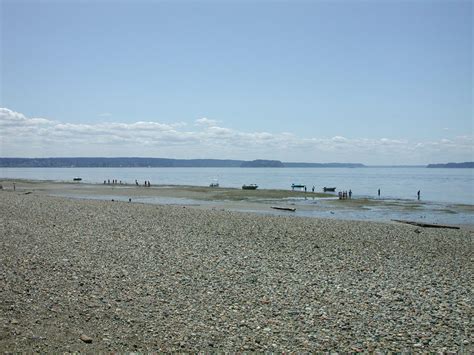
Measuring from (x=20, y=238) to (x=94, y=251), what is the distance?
3.96 meters

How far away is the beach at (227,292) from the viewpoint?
27.7 ft

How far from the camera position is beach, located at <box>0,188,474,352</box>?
8.43 m

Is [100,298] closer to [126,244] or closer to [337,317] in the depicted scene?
[337,317]

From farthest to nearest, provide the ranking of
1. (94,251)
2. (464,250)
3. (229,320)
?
(464,250)
(94,251)
(229,320)

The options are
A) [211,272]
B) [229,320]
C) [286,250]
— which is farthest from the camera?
[286,250]

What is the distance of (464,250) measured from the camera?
19531mm

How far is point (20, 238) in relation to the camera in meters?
17.7

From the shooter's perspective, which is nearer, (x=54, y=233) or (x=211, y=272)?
(x=211, y=272)

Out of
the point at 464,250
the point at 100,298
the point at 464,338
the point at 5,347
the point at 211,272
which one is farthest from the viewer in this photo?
the point at 464,250

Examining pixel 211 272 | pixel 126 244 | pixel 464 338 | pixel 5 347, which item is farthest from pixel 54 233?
pixel 464 338

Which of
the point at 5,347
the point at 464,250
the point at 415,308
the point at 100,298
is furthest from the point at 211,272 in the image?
Answer: the point at 464,250

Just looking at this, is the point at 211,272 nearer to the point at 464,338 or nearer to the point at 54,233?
the point at 464,338

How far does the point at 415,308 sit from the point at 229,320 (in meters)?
4.51

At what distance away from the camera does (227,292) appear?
1138cm
